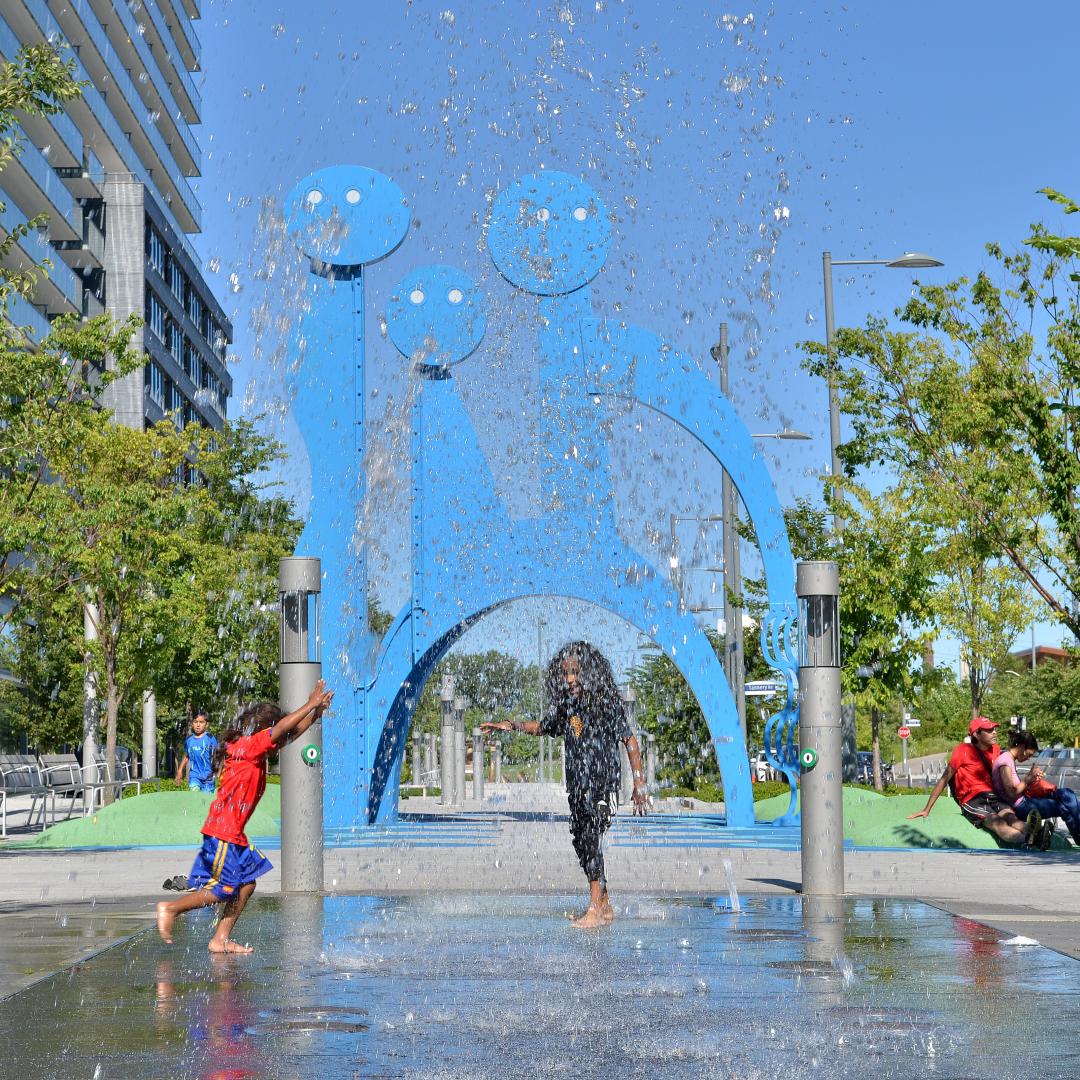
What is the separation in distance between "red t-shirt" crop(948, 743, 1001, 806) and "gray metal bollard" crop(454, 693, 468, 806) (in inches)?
829

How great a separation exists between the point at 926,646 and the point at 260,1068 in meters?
26.9

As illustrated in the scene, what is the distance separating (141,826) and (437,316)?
768 cm

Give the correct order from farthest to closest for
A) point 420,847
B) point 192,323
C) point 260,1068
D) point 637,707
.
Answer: point 192,323 < point 637,707 < point 420,847 < point 260,1068

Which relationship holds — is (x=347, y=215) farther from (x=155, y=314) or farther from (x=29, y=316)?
(x=155, y=314)

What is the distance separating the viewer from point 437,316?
22781mm

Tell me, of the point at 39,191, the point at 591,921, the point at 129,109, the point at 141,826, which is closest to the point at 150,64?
the point at 129,109

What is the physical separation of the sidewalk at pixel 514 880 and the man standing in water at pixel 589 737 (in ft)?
7.50

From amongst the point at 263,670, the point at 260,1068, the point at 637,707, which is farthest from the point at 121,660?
the point at 260,1068

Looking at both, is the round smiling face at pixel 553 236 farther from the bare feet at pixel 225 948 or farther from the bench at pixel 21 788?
the bare feet at pixel 225 948

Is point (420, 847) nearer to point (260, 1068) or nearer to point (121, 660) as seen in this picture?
point (260, 1068)

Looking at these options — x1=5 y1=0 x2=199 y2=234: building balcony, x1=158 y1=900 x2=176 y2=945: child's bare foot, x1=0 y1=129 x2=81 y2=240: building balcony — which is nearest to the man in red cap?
x1=158 y1=900 x2=176 y2=945: child's bare foot

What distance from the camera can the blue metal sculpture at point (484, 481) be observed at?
21531mm

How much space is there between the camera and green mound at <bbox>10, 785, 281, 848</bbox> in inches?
773

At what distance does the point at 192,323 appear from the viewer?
81125 mm
